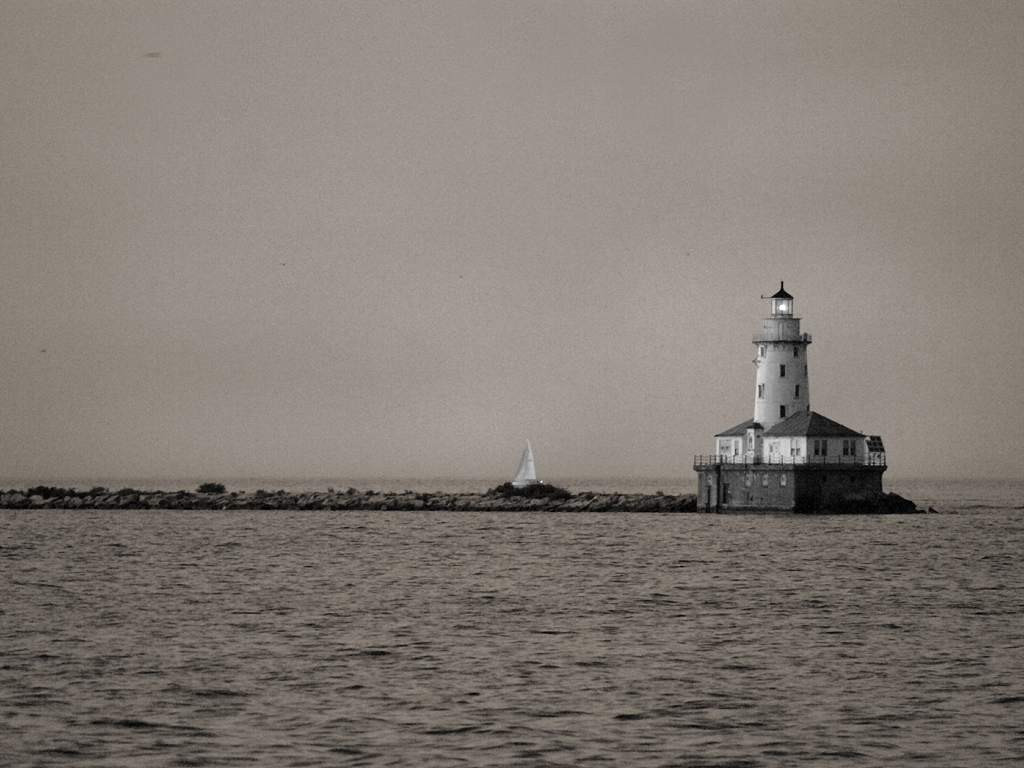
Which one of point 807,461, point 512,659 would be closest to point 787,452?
point 807,461

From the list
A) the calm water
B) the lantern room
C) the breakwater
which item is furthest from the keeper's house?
the calm water

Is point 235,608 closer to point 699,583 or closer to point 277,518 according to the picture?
point 699,583

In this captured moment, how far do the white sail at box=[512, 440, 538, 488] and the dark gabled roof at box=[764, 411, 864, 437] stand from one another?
39.1 metres

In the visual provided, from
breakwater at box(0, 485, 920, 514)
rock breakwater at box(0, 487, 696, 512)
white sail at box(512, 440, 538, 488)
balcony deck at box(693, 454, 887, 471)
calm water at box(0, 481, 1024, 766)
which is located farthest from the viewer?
Result: white sail at box(512, 440, 538, 488)

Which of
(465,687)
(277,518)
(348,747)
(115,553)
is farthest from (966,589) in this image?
(277,518)

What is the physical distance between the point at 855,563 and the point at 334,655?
99.7 ft

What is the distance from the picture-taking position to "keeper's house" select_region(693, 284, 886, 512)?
8488 centimetres

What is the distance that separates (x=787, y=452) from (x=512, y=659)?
58616 millimetres

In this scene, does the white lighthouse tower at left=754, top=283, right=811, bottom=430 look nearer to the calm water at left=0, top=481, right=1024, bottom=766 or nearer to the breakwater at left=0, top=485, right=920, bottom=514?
the breakwater at left=0, top=485, right=920, bottom=514

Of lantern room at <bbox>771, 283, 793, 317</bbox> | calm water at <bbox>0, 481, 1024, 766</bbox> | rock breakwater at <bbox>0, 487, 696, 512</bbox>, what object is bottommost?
calm water at <bbox>0, 481, 1024, 766</bbox>

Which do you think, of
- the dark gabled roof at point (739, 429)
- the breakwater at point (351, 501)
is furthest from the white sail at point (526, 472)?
the dark gabled roof at point (739, 429)

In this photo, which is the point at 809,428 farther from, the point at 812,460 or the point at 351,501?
the point at 351,501

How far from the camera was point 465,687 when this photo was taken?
84.8 feet

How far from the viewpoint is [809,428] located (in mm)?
84812
